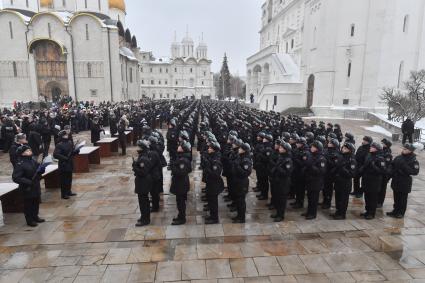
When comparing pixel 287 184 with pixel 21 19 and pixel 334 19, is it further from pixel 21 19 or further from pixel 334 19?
pixel 21 19

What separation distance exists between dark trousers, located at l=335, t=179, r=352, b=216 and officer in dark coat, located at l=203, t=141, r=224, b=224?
2.63 m

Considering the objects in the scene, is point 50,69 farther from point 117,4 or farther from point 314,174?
point 314,174

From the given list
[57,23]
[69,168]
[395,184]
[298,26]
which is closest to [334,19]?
[298,26]

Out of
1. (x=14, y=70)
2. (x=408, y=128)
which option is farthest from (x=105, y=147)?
(x=14, y=70)

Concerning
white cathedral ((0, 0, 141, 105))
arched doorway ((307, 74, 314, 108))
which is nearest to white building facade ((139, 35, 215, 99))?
white cathedral ((0, 0, 141, 105))

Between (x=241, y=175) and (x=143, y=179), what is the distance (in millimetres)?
2011

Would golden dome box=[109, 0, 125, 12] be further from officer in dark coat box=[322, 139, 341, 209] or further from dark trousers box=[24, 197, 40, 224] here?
officer in dark coat box=[322, 139, 341, 209]

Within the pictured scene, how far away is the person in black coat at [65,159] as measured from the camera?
25.3 feet

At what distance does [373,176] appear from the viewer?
6.65 m

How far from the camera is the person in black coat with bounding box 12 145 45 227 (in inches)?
230

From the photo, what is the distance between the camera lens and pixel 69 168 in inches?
308

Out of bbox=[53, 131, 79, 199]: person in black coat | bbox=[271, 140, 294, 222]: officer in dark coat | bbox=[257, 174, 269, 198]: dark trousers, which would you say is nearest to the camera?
bbox=[271, 140, 294, 222]: officer in dark coat

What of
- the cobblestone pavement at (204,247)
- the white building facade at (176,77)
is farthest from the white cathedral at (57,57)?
the white building facade at (176,77)

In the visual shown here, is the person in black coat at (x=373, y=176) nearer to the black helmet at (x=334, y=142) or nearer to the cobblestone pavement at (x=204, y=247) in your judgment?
the cobblestone pavement at (x=204, y=247)
